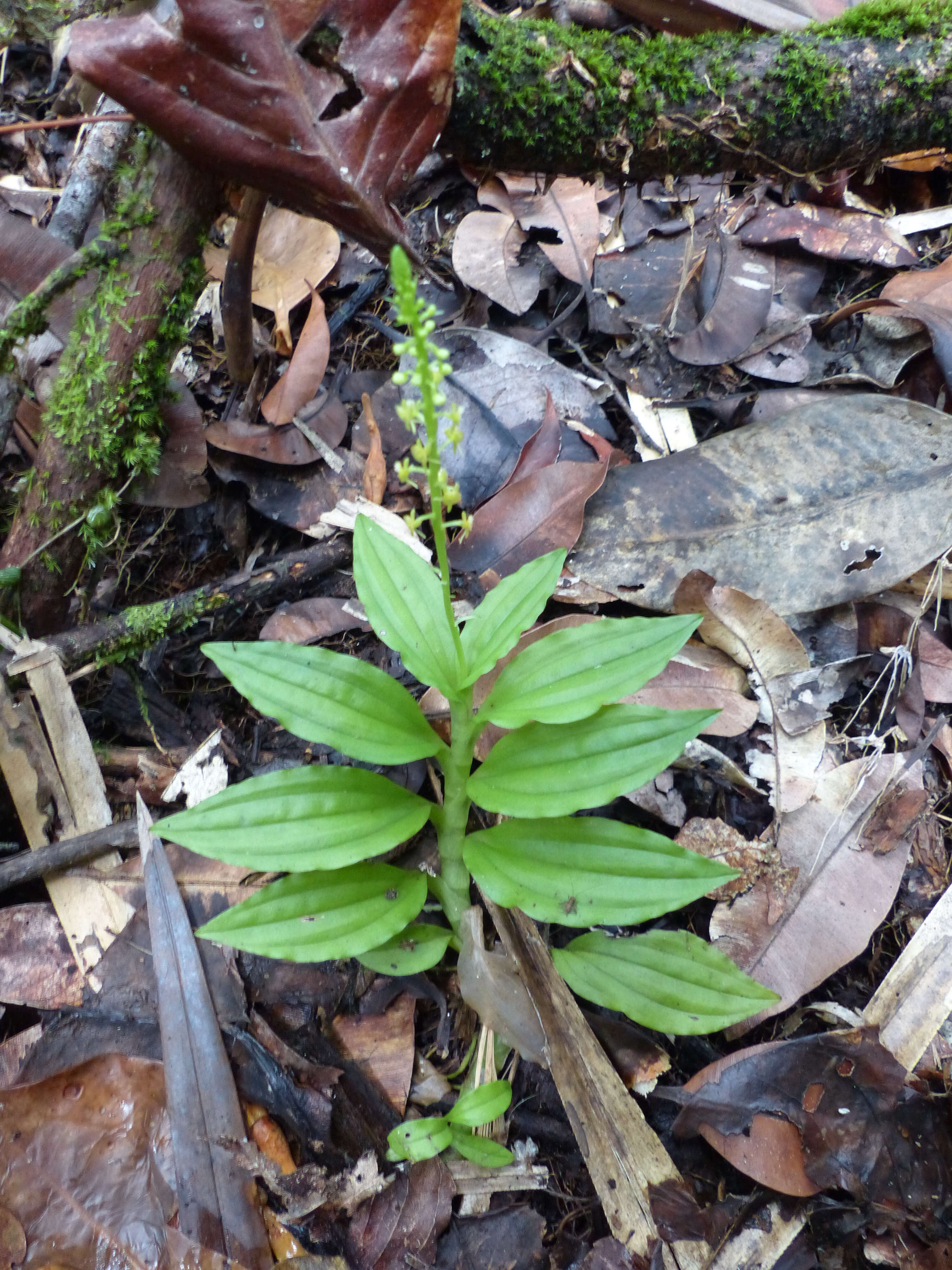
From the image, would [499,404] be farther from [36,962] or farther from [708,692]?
[36,962]

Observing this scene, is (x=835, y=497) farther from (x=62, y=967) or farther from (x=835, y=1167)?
(x=62, y=967)

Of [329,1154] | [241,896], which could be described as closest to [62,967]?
[241,896]

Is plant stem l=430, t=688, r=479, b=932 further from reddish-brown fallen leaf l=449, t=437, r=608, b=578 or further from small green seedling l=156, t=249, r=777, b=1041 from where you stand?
reddish-brown fallen leaf l=449, t=437, r=608, b=578

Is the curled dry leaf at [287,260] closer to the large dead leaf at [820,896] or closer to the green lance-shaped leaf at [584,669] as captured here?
the green lance-shaped leaf at [584,669]

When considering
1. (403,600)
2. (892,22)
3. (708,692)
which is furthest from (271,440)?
(892,22)

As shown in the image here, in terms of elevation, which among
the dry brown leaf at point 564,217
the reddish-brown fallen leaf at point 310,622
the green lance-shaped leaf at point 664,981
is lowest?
the green lance-shaped leaf at point 664,981

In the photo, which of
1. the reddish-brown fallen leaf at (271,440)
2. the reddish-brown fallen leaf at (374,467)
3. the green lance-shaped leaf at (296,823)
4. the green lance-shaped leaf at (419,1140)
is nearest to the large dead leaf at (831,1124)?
the green lance-shaped leaf at (419,1140)
